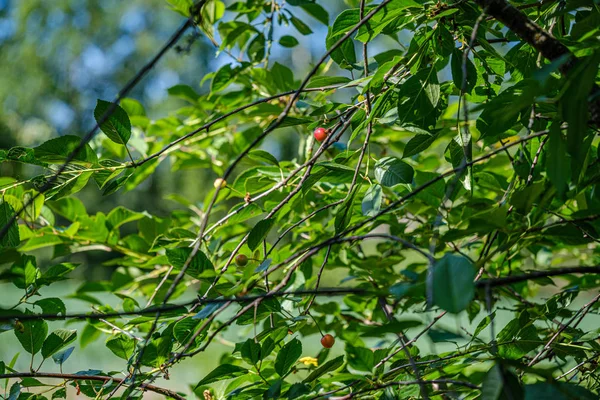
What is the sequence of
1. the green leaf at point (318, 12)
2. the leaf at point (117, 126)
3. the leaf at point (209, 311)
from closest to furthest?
the leaf at point (209, 311)
the leaf at point (117, 126)
the green leaf at point (318, 12)

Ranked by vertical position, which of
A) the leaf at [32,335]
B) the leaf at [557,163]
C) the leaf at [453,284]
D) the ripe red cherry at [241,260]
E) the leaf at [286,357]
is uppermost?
the ripe red cherry at [241,260]

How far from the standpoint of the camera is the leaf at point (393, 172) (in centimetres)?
50

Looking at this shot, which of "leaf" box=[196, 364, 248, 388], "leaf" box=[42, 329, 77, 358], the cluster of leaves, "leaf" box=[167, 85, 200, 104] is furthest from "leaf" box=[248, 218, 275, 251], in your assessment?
"leaf" box=[167, 85, 200, 104]

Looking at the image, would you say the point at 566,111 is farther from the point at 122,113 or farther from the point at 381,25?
the point at 122,113

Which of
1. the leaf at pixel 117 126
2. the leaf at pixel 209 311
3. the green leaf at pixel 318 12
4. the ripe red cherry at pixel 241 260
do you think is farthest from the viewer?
the green leaf at pixel 318 12

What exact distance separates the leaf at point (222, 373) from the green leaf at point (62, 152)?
22cm

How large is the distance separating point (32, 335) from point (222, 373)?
0.64 ft

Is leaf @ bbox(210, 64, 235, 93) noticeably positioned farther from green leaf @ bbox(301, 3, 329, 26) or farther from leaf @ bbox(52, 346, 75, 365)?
leaf @ bbox(52, 346, 75, 365)

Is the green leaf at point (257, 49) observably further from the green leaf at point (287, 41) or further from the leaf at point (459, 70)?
the leaf at point (459, 70)

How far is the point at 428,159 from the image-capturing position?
2.79ft

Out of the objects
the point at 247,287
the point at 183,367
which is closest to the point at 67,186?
the point at 247,287

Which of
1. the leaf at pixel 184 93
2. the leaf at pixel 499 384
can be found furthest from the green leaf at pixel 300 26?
the leaf at pixel 499 384

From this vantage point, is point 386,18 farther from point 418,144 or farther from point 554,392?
point 554,392

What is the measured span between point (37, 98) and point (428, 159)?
888 cm
